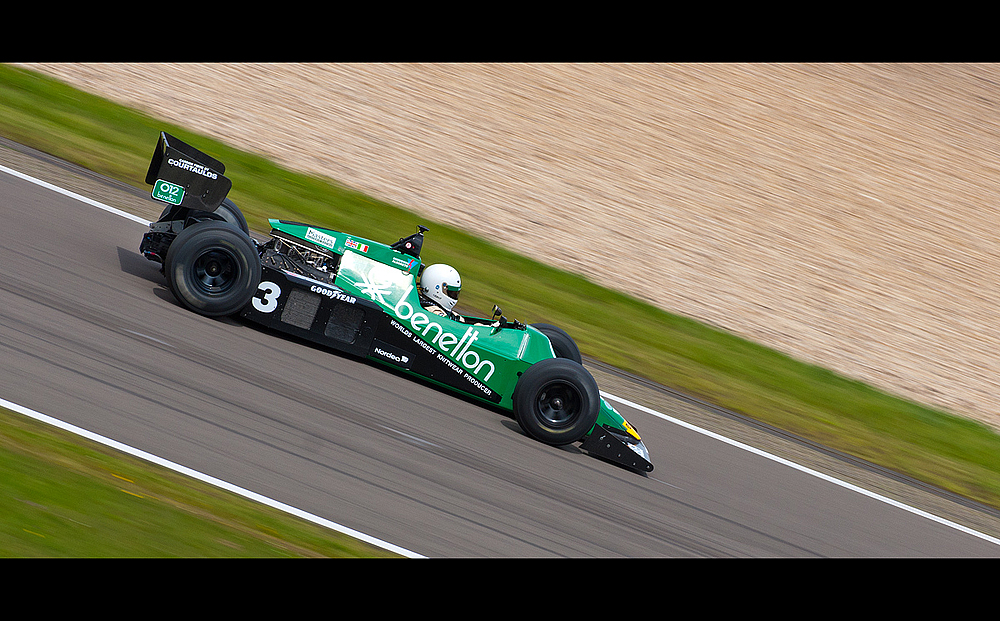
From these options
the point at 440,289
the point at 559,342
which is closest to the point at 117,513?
the point at 440,289

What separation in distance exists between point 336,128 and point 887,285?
27.1ft

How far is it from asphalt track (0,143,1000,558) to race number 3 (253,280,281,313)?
0.31 metres

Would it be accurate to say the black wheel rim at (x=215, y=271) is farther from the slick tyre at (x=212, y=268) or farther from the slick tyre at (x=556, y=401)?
the slick tyre at (x=556, y=401)

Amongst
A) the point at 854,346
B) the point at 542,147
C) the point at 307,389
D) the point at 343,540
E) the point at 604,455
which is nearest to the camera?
the point at 343,540

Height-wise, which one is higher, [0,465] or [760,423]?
[760,423]

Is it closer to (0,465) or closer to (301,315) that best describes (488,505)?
(301,315)

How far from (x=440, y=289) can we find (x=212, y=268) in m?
1.90

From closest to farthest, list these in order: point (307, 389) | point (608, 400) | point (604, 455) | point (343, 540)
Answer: point (343, 540) → point (307, 389) → point (604, 455) → point (608, 400)

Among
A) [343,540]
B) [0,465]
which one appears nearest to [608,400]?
[343,540]

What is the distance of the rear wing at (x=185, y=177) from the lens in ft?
25.7

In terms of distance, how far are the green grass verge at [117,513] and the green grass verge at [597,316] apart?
4.51m

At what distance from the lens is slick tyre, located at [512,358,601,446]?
26.1 ft

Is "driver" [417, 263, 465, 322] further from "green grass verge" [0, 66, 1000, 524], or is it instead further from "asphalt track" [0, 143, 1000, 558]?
"green grass verge" [0, 66, 1000, 524]

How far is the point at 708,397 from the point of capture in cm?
1014
